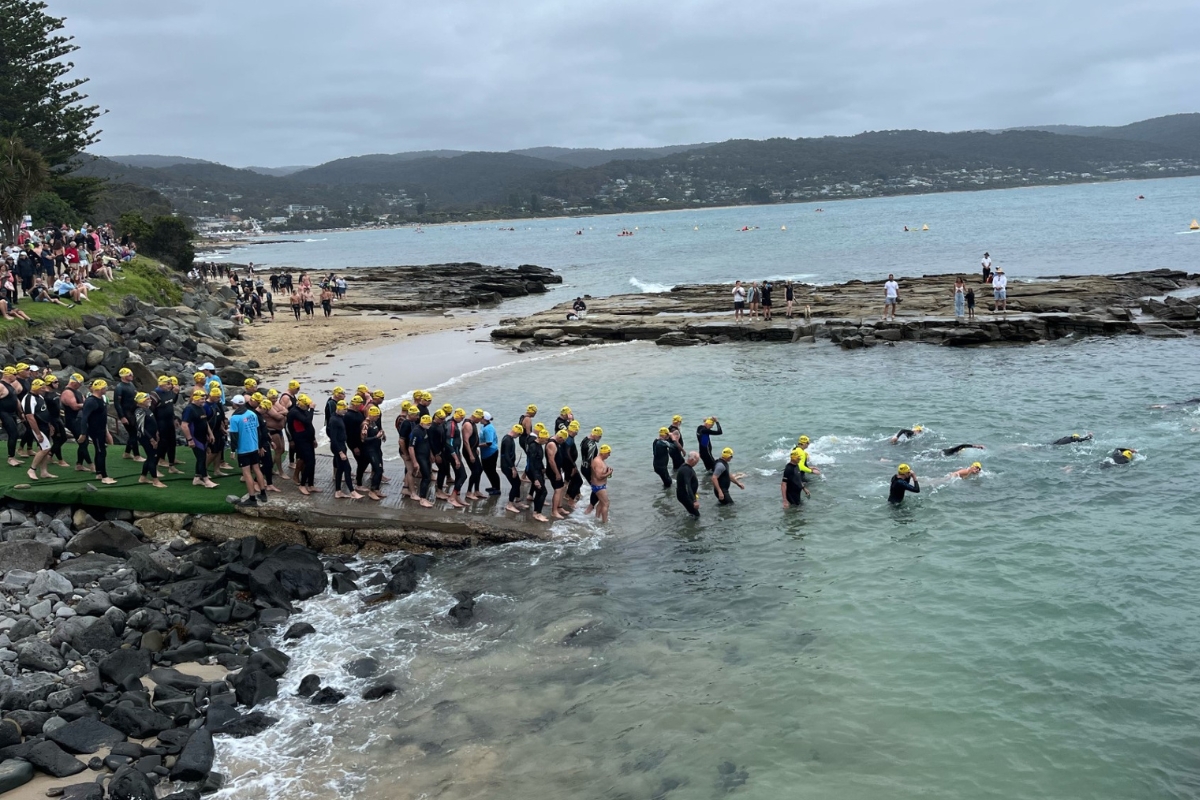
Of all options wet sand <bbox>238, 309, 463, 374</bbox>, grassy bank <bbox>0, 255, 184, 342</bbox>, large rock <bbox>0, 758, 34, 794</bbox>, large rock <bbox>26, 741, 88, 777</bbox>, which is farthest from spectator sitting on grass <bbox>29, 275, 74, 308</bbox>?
large rock <bbox>0, 758, 34, 794</bbox>

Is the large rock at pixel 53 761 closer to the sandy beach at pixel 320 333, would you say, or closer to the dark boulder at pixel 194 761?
the dark boulder at pixel 194 761

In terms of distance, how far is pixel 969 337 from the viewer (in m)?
31.2

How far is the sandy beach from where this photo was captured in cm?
3228

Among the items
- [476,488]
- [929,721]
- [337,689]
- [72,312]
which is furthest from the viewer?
[72,312]

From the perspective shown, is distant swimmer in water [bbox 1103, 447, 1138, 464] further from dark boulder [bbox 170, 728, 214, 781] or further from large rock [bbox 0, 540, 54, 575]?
large rock [bbox 0, 540, 54, 575]

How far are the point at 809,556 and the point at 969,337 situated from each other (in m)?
20.0

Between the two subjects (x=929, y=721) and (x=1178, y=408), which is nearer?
(x=929, y=721)

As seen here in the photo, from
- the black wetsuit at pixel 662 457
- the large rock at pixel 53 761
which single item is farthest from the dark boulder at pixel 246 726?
the black wetsuit at pixel 662 457

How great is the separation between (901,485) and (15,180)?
31827mm

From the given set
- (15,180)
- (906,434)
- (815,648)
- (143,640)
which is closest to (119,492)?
(143,640)

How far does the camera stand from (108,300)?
98.0 ft

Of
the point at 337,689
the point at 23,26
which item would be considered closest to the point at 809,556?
the point at 337,689

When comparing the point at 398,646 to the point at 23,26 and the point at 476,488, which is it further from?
the point at 23,26

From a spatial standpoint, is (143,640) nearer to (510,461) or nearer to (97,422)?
(97,422)
